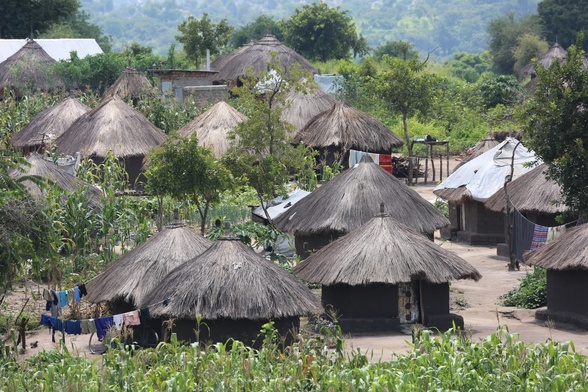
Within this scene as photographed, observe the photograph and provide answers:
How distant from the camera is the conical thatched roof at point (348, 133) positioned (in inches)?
1304

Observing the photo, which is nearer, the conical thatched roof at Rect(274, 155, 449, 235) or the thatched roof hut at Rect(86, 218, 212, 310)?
the thatched roof hut at Rect(86, 218, 212, 310)

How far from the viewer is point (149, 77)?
42.4m

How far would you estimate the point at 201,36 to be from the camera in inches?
1821

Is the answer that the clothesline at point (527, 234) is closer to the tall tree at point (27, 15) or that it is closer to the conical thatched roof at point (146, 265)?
the conical thatched roof at point (146, 265)

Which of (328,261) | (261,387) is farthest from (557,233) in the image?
(261,387)

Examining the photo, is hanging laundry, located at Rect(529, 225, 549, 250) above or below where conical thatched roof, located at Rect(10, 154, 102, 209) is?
below

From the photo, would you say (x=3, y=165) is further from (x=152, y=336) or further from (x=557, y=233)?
(x=557, y=233)

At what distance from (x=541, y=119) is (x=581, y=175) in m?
1.22

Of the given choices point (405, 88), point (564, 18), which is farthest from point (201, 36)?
point (564, 18)

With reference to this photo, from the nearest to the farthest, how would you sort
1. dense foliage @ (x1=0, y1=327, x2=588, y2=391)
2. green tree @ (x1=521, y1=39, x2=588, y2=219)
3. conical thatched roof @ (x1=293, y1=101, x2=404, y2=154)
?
→ dense foliage @ (x1=0, y1=327, x2=588, y2=391), green tree @ (x1=521, y1=39, x2=588, y2=219), conical thatched roof @ (x1=293, y1=101, x2=404, y2=154)

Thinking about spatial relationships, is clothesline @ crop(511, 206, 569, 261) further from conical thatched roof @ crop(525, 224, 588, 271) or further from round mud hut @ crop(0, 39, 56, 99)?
round mud hut @ crop(0, 39, 56, 99)

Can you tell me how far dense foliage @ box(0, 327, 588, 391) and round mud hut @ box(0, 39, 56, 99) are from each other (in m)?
28.2

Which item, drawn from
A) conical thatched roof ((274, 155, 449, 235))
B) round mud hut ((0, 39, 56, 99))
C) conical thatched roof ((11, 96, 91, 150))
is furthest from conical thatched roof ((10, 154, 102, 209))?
round mud hut ((0, 39, 56, 99))

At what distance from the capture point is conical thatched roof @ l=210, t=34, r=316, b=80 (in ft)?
149
